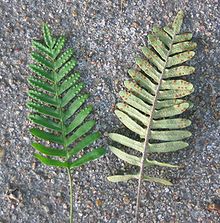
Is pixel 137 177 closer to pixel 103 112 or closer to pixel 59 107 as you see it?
pixel 103 112

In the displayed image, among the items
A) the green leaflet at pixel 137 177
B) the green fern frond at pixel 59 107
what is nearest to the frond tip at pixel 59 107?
the green fern frond at pixel 59 107

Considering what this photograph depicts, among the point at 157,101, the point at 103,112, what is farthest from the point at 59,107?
the point at 157,101

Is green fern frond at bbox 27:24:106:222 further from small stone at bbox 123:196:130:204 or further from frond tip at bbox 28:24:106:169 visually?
small stone at bbox 123:196:130:204

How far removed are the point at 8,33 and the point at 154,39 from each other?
54cm

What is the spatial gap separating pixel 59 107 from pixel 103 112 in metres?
0.16

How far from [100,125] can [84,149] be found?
0.10 metres

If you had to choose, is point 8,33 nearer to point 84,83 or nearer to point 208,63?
point 84,83

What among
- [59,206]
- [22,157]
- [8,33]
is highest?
[8,33]

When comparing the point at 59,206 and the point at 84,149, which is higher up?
the point at 84,149

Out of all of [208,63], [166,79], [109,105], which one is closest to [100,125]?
[109,105]

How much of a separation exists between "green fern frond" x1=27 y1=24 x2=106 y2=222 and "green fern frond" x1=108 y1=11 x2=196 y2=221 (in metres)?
0.11

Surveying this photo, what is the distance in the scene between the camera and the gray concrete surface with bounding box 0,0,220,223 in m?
1.97

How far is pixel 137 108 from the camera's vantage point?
6.28 feet

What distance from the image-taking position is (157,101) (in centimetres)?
190
